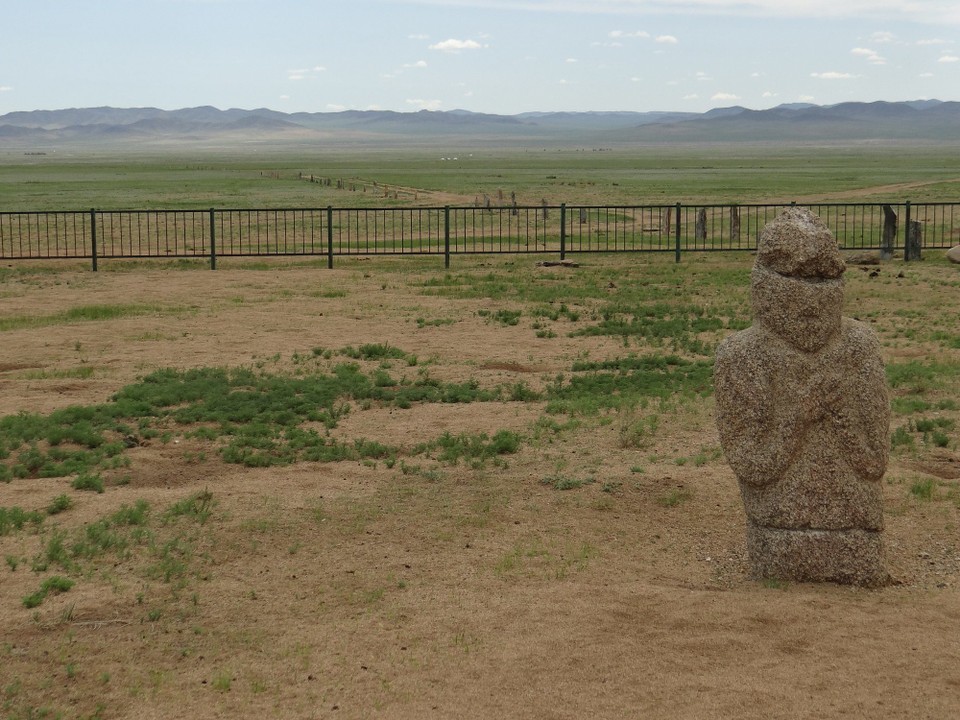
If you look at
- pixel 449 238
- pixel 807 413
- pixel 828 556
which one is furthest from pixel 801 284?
pixel 449 238

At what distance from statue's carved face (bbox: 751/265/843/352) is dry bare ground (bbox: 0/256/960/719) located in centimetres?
154

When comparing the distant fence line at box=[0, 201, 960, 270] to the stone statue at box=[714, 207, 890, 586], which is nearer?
the stone statue at box=[714, 207, 890, 586]

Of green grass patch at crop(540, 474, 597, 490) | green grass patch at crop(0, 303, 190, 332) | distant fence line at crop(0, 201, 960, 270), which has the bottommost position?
Result: green grass patch at crop(540, 474, 597, 490)

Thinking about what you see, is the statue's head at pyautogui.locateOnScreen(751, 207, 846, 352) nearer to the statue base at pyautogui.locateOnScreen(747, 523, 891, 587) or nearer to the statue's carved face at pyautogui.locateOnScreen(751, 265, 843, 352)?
the statue's carved face at pyautogui.locateOnScreen(751, 265, 843, 352)

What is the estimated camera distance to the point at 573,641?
21.9ft

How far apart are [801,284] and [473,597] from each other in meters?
2.74

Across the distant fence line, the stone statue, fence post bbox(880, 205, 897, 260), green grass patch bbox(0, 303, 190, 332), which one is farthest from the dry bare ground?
fence post bbox(880, 205, 897, 260)

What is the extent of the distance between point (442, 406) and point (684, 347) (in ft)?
14.1

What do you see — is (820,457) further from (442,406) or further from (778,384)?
(442,406)

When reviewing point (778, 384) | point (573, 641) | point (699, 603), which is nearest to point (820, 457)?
point (778, 384)

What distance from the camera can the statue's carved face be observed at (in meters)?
7.41

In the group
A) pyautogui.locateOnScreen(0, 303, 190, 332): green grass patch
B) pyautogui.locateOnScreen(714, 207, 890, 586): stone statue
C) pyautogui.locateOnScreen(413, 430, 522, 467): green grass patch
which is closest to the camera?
pyautogui.locateOnScreen(714, 207, 890, 586): stone statue

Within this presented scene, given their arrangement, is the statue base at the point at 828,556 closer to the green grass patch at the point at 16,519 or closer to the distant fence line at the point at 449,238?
the green grass patch at the point at 16,519

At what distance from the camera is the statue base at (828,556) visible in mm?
7598
